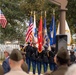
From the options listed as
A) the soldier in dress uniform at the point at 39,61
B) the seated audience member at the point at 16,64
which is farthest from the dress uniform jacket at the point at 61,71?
A: the soldier in dress uniform at the point at 39,61

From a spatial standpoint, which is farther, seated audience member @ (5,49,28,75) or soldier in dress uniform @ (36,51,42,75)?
soldier in dress uniform @ (36,51,42,75)

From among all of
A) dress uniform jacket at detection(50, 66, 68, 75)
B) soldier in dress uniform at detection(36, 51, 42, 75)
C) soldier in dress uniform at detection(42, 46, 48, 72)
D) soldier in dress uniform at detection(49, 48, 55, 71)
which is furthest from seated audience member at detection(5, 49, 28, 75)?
soldier in dress uniform at detection(36, 51, 42, 75)

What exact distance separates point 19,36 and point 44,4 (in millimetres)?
18798

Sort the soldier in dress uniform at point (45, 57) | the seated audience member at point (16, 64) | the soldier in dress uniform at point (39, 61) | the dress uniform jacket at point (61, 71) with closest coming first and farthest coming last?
the seated audience member at point (16, 64), the dress uniform jacket at point (61, 71), the soldier in dress uniform at point (45, 57), the soldier in dress uniform at point (39, 61)

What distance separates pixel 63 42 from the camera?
1129cm

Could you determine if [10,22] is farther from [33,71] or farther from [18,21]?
[33,71]

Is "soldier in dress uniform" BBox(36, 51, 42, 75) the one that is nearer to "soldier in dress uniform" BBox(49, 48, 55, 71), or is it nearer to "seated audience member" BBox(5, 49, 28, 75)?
"soldier in dress uniform" BBox(49, 48, 55, 71)

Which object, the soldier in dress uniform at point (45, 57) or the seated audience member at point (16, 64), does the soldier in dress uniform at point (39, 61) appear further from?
the seated audience member at point (16, 64)

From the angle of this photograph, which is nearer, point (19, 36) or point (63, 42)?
point (63, 42)

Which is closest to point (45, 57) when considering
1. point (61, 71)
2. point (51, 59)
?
point (51, 59)

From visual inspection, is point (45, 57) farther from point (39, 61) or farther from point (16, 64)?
point (16, 64)

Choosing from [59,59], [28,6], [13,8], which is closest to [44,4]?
[28,6]

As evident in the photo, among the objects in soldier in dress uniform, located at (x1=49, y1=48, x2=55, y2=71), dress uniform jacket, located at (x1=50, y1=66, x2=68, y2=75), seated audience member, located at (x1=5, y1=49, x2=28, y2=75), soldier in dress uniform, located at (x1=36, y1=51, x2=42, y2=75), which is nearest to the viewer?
seated audience member, located at (x1=5, y1=49, x2=28, y2=75)

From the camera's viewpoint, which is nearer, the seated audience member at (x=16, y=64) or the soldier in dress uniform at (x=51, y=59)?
the seated audience member at (x=16, y=64)
